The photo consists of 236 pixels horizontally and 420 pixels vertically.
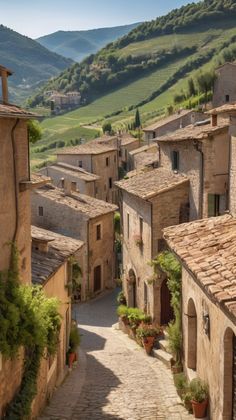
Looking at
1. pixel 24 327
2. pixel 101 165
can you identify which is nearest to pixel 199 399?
pixel 24 327

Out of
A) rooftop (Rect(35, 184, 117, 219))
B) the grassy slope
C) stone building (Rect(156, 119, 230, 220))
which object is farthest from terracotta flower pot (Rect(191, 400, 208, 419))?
the grassy slope

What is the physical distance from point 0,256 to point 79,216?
2423 cm

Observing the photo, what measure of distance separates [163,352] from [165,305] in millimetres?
4104

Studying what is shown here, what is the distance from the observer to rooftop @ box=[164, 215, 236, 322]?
10859 millimetres

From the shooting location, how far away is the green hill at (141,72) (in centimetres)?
12800

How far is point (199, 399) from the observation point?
523 inches

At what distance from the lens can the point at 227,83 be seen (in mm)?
71000

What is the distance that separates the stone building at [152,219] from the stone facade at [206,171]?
79 centimetres

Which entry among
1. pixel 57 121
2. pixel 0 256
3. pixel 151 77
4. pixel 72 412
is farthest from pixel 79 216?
pixel 151 77

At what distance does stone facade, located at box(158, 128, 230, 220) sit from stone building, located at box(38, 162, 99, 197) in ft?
84.5

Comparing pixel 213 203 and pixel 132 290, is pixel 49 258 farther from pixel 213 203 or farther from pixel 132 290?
pixel 132 290

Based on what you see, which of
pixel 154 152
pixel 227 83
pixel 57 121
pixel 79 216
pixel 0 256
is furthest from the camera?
pixel 57 121

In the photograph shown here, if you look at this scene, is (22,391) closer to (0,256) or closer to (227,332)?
(0,256)

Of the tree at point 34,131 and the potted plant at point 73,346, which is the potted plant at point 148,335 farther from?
the tree at point 34,131
